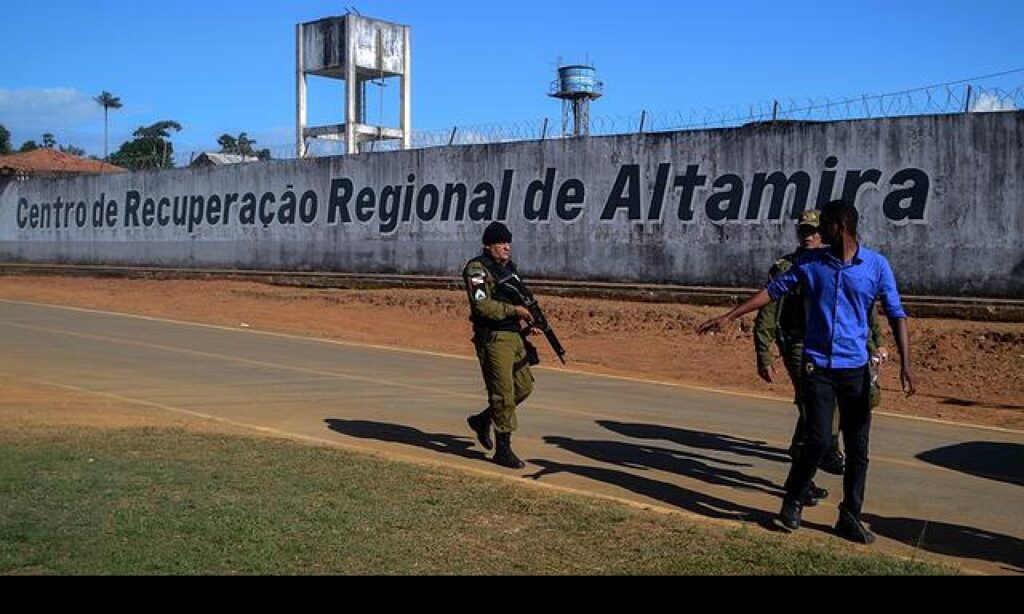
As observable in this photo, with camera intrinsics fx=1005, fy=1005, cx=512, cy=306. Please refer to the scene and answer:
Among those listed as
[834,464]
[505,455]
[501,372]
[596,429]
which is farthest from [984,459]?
[501,372]

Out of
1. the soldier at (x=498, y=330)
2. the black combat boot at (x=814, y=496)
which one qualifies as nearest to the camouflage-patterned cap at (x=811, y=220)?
the black combat boot at (x=814, y=496)

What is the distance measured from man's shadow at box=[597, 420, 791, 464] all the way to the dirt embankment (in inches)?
129

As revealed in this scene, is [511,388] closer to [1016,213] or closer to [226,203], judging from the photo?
[1016,213]

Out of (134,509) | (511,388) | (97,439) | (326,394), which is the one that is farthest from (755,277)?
(134,509)

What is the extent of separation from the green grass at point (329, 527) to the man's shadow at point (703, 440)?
2718 mm

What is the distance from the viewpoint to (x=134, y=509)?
5.59 meters

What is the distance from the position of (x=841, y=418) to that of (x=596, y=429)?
394 centimetres

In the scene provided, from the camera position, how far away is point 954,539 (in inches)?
231

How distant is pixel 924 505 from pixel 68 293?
1067 inches

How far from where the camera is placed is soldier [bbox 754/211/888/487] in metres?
6.83

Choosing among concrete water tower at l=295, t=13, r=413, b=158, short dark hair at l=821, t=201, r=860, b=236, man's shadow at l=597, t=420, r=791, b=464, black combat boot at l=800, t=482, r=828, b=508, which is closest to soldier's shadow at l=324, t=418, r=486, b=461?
man's shadow at l=597, t=420, r=791, b=464

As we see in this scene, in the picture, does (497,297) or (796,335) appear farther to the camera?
(497,297)

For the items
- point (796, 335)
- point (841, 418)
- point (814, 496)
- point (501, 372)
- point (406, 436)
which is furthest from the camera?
point (406, 436)

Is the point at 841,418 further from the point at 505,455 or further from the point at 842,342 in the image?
the point at 505,455
